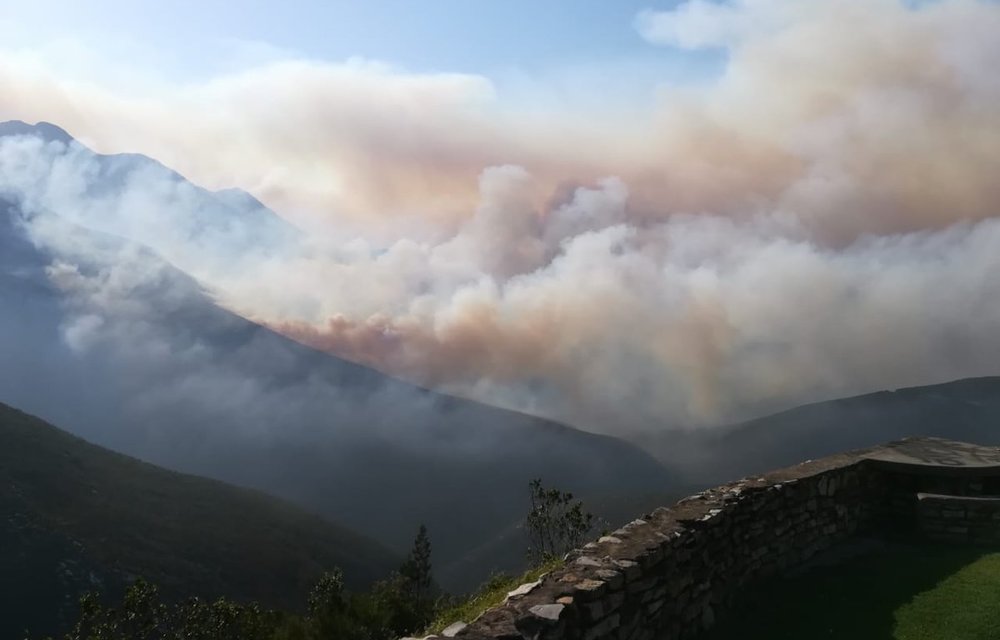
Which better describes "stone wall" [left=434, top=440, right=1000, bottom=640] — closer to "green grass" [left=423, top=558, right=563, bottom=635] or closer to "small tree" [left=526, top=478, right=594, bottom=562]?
"green grass" [left=423, top=558, right=563, bottom=635]

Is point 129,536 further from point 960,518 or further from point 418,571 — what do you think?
point 960,518

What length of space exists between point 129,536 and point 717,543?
84.5m

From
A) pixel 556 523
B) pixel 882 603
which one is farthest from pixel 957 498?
pixel 556 523

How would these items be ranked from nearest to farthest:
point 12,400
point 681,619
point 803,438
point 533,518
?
point 681,619 → point 533,518 → point 803,438 → point 12,400

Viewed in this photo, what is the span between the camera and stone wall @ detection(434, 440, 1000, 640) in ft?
20.7

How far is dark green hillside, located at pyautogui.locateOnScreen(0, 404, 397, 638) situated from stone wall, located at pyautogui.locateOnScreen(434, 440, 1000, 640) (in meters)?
69.0

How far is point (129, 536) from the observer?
79.0 m

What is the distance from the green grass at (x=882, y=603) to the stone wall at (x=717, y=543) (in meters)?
0.36

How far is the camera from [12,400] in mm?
163625

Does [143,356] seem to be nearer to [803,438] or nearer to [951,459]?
[803,438]

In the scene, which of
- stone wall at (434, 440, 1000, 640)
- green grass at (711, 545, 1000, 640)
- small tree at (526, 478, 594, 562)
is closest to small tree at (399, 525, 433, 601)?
small tree at (526, 478, 594, 562)

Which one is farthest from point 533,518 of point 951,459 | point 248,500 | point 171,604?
point 248,500

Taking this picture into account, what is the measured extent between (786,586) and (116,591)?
75.3 meters

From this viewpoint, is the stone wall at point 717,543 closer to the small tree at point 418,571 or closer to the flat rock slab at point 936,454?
the flat rock slab at point 936,454
